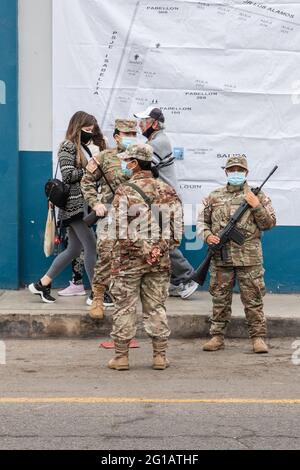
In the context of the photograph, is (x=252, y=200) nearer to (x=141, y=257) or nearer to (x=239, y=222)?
(x=239, y=222)

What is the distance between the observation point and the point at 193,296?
32.1 ft

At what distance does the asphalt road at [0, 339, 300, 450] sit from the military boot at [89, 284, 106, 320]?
0.25m

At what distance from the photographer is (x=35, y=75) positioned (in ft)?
32.0

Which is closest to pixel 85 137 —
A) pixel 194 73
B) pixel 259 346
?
pixel 194 73

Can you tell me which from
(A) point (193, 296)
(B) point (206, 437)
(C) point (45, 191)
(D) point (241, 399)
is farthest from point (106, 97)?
(B) point (206, 437)

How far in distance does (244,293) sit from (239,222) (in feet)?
2.01

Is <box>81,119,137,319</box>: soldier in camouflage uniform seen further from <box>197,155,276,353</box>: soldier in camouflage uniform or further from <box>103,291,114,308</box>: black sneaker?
<box>197,155,276,353</box>: soldier in camouflage uniform

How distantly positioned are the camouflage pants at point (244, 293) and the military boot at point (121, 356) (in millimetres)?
1036

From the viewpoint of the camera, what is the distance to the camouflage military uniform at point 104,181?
28.1 feet

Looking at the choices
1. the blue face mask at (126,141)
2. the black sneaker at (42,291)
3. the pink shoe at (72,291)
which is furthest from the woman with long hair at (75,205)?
the blue face mask at (126,141)

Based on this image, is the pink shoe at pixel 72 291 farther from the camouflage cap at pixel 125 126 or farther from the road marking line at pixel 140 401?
the road marking line at pixel 140 401

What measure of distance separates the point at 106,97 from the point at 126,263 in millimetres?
2861

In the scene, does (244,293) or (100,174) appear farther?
(100,174)

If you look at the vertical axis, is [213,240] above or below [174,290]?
above
